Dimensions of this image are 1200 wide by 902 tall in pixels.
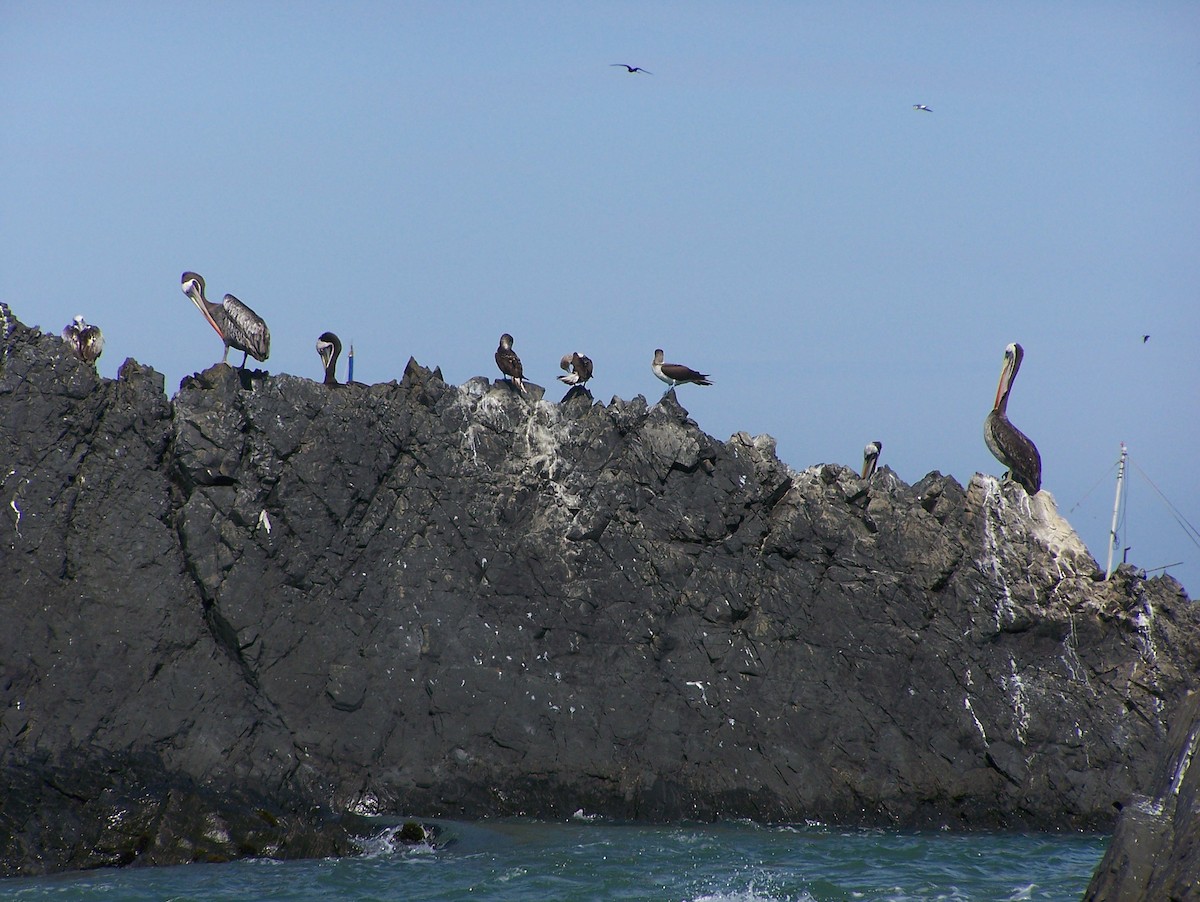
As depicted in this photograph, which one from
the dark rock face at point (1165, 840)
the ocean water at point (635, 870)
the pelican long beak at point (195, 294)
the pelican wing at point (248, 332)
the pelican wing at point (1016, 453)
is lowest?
the ocean water at point (635, 870)

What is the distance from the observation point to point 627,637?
635 inches

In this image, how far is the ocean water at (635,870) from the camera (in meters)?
12.6

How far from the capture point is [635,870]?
13469 mm

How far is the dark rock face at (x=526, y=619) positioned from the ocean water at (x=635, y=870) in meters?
0.67

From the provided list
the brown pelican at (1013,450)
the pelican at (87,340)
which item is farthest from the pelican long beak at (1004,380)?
the pelican at (87,340)

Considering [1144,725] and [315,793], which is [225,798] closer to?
[315,793]

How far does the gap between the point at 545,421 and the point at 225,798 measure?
5.82 meters

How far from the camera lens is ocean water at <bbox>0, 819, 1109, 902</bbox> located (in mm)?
12594

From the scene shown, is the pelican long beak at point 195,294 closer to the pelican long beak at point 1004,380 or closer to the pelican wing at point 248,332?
the pelican wing at point 248,332

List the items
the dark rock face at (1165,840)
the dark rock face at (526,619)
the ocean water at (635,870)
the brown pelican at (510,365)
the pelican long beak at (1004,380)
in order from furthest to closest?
1. the pelican long beak at (1004,380)
2. the brown pelican at (510,365)
3. the dark rock face at (526,619)
4. the ocean water at (635,870)
5. the dark rock face at (1165,840)

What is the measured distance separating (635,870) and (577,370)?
6.72 m

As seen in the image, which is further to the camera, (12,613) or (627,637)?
(627,637)

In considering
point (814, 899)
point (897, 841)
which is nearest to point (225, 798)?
point (814, 899)

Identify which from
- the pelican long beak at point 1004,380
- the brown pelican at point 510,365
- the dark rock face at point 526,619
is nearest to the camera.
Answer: the dark rock face at point 526,619
